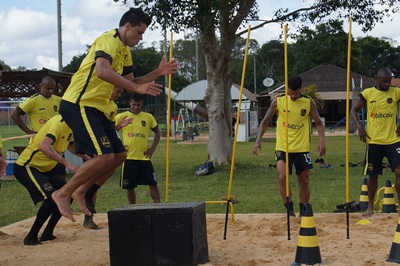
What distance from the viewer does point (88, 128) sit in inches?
277

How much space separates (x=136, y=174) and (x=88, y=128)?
3608mm

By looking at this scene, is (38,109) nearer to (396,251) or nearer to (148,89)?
(148,89)

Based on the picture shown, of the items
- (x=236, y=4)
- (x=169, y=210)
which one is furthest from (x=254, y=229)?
(x=236, y=4)

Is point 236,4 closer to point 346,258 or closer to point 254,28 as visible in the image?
point 254,28

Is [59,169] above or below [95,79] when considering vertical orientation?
below

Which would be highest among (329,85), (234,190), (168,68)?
(329,85)

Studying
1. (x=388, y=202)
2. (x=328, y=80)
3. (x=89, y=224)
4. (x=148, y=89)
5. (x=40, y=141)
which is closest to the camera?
(x=148, y=89)

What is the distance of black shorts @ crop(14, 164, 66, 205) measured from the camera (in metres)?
8.54

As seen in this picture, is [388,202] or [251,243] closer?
[251,243]

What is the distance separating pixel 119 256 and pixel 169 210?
735mm

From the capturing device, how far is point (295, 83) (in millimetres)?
9805

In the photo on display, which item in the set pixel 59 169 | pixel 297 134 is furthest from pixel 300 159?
pixel 59 169

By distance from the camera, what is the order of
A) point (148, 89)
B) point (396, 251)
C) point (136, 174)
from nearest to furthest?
point (148, 89)
point (396, 251)
point (136, 174)

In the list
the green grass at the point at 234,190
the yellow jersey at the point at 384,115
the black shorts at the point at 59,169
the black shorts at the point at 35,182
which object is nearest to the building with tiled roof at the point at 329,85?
the green grass at the point at 234,190
